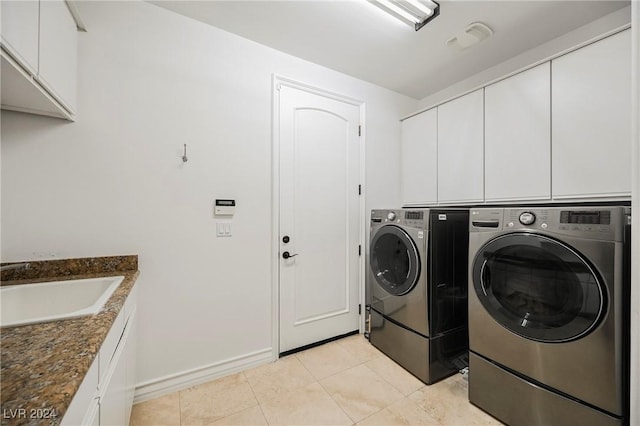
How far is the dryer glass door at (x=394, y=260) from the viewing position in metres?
1.89

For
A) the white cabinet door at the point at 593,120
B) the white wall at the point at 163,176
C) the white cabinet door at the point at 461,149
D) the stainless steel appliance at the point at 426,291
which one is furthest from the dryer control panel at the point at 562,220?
the white wall at the point at 163,176

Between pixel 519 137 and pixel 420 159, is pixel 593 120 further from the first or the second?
pixel 420 159

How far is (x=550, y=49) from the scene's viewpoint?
6.45 ft

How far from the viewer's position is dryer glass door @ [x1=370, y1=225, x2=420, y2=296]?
1.89m

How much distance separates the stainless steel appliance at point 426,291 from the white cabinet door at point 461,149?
1.13ft

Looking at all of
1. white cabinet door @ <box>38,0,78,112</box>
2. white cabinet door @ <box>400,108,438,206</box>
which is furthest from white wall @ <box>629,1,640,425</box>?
white cabinet door @ <box>38,0,78,112</box>

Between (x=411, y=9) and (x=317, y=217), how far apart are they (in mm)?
1625

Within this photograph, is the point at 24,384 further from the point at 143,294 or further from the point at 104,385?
the point at 143,294

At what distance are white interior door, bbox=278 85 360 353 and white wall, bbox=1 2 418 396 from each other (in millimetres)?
171

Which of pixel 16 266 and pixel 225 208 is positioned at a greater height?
pixel 225 208

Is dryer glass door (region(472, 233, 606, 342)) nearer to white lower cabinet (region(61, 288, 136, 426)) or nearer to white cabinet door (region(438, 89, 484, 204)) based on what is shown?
white cabinet door (region(438, 89, 484, 204))

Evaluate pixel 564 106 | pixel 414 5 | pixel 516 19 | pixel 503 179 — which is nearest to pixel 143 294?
pixel 414 5

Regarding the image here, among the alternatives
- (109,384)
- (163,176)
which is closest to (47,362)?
(109,384)

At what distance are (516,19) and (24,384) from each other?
2.86 m
